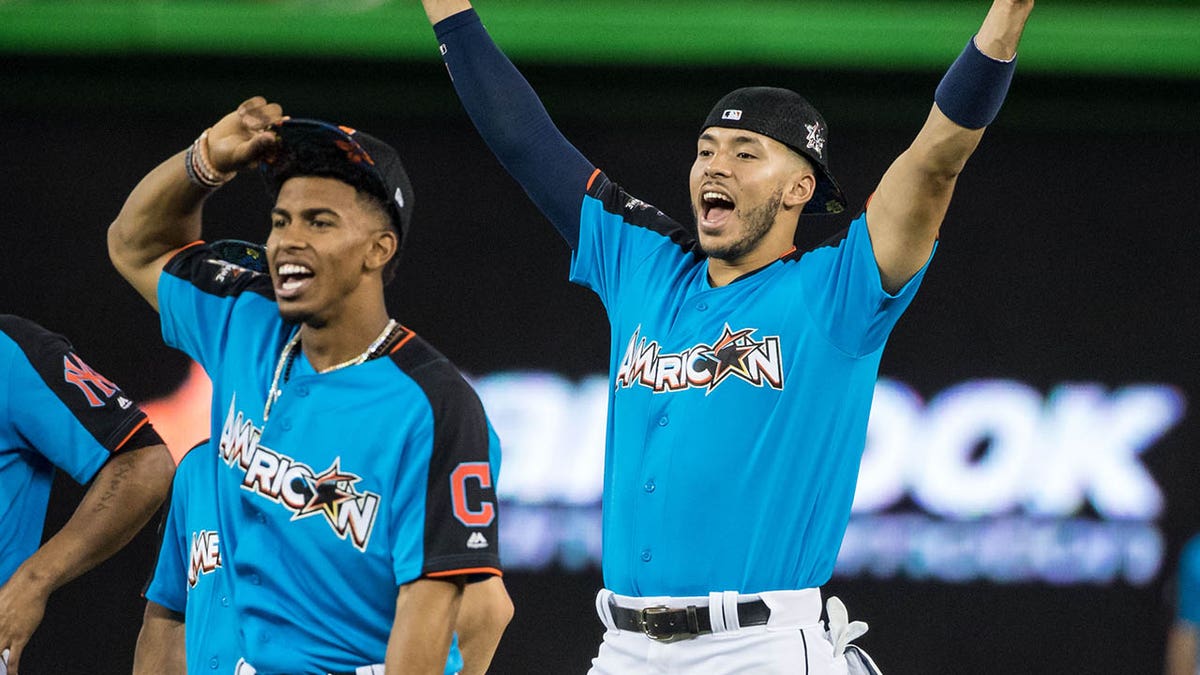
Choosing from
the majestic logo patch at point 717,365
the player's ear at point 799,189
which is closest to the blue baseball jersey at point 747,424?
the majestic logo patch at point 717,365

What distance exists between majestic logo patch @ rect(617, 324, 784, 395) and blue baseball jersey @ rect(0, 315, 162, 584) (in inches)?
48.1

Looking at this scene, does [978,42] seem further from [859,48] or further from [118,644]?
[118,644]

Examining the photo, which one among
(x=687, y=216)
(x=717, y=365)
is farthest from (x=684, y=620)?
(x=687, y=216)

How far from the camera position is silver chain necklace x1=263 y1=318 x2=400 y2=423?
9.25 ft

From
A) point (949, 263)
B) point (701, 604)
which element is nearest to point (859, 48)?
point (949, 263)

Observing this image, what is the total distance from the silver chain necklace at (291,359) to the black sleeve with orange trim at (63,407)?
89cm

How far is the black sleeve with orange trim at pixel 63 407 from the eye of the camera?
3.52 metres

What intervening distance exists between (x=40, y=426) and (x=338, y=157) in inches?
46.5

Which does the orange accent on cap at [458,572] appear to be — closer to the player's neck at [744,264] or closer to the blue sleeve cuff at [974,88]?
the player's neck at [744,264]

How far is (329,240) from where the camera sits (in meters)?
2.79

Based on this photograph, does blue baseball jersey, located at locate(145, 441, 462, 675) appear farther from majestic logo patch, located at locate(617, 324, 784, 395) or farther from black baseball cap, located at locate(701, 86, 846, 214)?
black baseball cap, located at locate(701, 86, 846, 214)

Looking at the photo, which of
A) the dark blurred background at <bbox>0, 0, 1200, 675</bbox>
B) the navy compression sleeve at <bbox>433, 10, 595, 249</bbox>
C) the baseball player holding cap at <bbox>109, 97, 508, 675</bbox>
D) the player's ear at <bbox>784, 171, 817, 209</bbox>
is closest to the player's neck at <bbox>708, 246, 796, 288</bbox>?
the player's ear at <bbox>784, 171, 817, 209</bbox>

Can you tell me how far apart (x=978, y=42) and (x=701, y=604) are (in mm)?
1318

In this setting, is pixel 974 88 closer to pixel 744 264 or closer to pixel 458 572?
pixel 744 264
